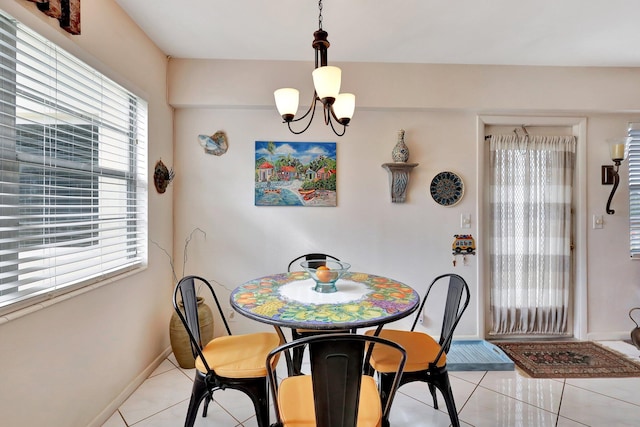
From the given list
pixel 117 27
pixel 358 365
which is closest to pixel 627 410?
pixel 358 365

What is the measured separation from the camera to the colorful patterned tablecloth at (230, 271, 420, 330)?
1.25m

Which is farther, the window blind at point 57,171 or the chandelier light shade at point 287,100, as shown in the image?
the chandelier light shade at point 287,100

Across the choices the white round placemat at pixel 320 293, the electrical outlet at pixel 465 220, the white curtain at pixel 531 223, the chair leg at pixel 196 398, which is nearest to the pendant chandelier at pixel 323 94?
the white round placemat at pixel 320 293

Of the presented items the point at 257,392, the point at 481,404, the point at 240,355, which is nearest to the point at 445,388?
the point at 481,404

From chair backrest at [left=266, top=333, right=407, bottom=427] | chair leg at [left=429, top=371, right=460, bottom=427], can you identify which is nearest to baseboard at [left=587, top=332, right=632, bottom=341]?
chair leg at [left=429, top=371, right=460, bottom=427]

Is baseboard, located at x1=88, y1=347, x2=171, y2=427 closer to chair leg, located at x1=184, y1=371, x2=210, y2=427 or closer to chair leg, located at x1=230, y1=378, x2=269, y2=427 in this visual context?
chair leg, located at x1=184, y1=371, x2=210, y2=427

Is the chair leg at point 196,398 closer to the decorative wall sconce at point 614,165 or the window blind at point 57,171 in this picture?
the window blind at point 57,171

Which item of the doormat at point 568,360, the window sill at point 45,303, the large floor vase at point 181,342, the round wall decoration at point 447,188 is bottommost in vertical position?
the doormat at point 568,360

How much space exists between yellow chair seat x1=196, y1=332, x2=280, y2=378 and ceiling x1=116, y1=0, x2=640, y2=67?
211 cm

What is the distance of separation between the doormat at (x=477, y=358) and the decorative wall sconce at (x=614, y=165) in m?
1.84

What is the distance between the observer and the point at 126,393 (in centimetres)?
194

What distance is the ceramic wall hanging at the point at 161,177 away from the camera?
7.78 ft

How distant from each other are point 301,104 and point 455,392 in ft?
8.51

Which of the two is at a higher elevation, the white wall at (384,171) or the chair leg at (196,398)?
the white wall at (384,171)
